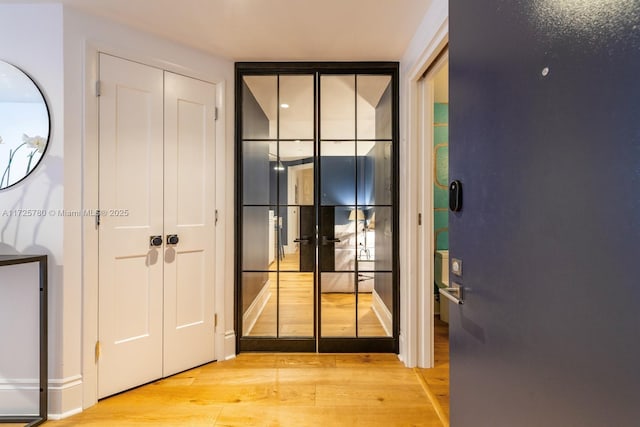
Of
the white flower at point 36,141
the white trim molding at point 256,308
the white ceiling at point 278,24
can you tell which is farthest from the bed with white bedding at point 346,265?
the white flower at point 36,141

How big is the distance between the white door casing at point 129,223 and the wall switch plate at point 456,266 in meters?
1.92

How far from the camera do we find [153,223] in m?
2.18

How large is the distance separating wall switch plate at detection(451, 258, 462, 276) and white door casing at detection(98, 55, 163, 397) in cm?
192

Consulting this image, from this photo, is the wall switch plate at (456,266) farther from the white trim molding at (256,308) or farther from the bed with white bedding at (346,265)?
the white trim molding at (256,308)

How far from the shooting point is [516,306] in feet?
2.69

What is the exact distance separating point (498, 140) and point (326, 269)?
1.96 m

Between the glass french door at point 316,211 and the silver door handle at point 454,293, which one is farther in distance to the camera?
the glass french door at point 316,211

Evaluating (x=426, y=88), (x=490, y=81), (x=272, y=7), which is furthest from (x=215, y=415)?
(x=426, y=88)

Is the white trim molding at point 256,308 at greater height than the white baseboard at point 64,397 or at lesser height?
greater

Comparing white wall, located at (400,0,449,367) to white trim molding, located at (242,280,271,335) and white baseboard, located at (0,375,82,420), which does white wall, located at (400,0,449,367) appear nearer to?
white trim molding, located at (242,280,271,335)

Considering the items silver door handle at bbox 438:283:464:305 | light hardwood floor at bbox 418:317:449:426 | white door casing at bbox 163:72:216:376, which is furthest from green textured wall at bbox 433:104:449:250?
silver door handle at bbox 438:283:464:305

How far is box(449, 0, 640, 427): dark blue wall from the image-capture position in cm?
55

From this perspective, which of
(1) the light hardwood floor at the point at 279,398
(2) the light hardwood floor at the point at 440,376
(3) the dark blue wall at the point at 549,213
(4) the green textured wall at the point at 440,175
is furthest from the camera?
(4) the green textured wall at the point at 440,175

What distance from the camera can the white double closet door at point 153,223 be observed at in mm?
2025
